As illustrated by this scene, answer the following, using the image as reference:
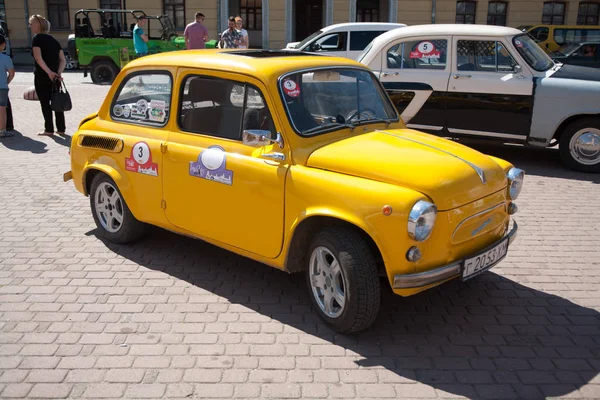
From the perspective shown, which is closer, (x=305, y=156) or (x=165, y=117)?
(x=305, y=156)

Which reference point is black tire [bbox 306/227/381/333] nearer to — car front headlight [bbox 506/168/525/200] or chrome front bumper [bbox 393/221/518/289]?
chrome front bumper [bbox 393/221/518/289]

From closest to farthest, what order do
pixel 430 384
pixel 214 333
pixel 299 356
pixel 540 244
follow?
pixel 430 384, pixel 299 356, pixel 214 333, pixel 540 244

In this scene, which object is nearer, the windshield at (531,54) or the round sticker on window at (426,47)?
the windshield at (531,54)

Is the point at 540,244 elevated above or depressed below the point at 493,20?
below

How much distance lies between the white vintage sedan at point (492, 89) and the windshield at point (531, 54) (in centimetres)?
2

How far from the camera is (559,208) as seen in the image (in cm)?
709

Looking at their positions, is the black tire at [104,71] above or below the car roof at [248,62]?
below

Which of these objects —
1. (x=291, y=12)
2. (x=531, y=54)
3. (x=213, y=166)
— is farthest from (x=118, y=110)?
(x=291, y=12)

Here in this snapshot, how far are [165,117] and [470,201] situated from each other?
2.53 meters

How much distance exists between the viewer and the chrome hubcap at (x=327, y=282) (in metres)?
4.06

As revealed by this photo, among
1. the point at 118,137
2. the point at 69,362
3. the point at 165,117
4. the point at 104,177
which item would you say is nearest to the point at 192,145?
the point at 165,117

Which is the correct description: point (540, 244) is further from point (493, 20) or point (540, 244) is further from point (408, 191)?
point (493, 20)

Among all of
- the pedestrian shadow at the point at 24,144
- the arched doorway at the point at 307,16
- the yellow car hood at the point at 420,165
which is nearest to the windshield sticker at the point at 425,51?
the yellow car hood at the point at 420,165

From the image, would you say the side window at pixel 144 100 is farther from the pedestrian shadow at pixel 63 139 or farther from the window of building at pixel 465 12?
the window of building at pixel 465 12
